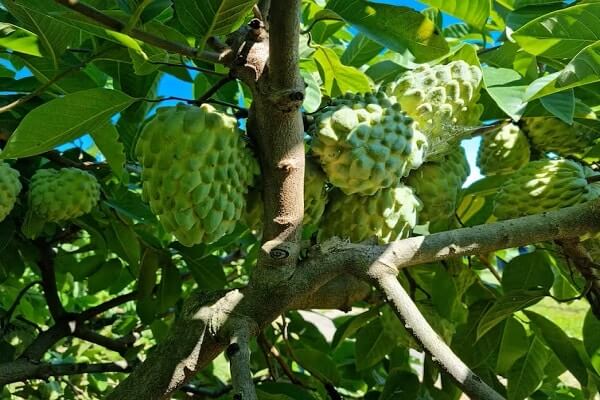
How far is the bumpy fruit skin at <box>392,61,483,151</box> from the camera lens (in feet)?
3.78

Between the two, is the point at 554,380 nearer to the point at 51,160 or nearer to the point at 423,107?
the point at 423,107

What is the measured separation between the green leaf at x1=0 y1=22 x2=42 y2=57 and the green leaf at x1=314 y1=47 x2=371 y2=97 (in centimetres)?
57

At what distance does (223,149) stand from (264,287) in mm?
201

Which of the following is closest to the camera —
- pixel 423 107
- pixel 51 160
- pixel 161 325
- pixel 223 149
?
pixel 223 149

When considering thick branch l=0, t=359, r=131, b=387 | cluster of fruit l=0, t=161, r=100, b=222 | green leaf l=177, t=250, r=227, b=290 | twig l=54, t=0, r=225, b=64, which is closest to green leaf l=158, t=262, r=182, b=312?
green leaf l=177, t=250, r=227, b=290

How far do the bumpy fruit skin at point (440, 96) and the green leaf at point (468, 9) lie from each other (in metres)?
0.20

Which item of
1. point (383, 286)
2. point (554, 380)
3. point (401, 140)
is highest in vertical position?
point (401, 140)

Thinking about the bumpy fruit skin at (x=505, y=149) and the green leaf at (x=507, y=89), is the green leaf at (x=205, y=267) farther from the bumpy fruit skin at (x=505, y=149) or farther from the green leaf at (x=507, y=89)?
the green leaf at (x=507, y=89)

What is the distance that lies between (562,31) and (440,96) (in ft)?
0.78

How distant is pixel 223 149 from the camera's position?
0.94 metres

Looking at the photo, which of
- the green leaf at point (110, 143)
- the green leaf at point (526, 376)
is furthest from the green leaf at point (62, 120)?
the green leaf at point (526, 376)

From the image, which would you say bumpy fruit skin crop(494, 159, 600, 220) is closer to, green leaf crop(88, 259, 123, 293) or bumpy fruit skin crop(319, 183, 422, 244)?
bumpy fruit skin crop(319, 183, 422, 244)

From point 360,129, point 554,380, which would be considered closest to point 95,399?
point 554,380

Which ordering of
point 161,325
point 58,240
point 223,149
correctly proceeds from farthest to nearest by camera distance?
point 161,325
point 58,240
point 223,149
